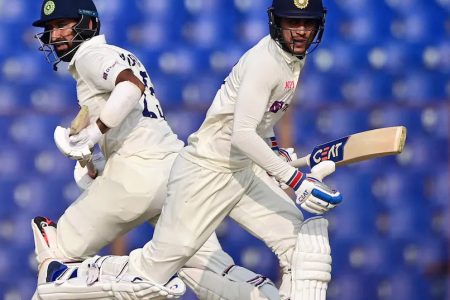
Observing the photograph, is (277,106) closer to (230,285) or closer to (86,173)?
(230,285)

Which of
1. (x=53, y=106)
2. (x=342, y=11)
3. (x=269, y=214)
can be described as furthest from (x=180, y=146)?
(x=342, y=11)

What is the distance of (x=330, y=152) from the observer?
184 inches

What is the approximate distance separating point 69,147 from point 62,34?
603 millimetres

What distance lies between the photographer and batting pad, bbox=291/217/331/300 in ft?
14.5

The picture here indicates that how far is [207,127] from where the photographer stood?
15.0 feet

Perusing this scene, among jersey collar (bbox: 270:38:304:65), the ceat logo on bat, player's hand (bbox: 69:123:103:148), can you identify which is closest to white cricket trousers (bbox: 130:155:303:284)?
the ceat logo on bat

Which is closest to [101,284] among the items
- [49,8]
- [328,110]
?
[49,8]

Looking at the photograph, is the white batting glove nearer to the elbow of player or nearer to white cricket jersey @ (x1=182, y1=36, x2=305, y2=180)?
white cricket jersey @ (x1=182, y1=36, x2=305, y2=180)

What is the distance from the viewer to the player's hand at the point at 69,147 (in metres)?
4.52

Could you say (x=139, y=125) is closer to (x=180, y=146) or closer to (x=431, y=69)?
(x=180, y=146)

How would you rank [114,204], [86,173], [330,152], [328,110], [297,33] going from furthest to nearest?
[328,110]
[86,173]
[114,204]
[330,152]
[297,33]

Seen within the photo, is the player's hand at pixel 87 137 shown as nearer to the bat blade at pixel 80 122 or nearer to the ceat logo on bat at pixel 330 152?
the bat blade at pixel 80 122

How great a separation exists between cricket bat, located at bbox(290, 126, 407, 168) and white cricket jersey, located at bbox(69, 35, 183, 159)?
1.91 feet

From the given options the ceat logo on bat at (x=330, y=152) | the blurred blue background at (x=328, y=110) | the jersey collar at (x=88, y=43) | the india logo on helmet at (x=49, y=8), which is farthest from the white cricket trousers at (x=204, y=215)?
the blurred blue background at (x=328, y=110)
